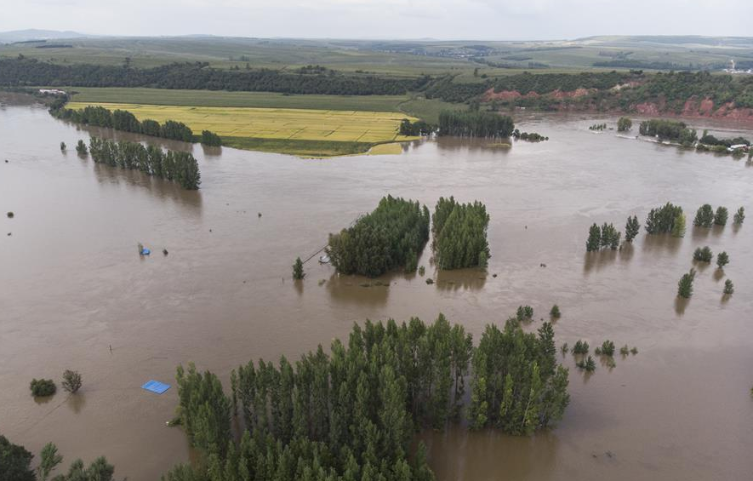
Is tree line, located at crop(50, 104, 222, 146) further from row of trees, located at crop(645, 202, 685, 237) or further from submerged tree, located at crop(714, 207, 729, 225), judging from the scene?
submerged tree, located at crop(714, 207, 729, 225)

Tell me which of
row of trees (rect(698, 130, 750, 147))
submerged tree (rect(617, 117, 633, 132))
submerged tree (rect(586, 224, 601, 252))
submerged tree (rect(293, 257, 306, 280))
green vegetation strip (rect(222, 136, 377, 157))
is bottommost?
submerged tree (rect(293, 257, 306, 280))

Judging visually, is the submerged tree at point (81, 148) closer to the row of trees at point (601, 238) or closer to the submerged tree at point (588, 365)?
the row of trees at point (601, 238)

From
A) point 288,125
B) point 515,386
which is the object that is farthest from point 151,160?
point 515,386

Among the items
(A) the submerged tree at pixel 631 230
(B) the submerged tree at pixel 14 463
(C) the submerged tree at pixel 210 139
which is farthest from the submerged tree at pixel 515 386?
(C) the submerged tree at pixel 210 139

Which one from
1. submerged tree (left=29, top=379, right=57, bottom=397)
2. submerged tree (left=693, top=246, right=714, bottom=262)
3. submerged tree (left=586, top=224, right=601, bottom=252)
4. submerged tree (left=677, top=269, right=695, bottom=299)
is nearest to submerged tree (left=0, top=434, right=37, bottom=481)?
submerged tree (left=29, top=379, right=57, bottom=397)

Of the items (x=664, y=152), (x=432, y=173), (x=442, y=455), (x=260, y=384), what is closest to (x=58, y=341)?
(x=260, y=384)

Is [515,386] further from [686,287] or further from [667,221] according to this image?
[667,221]
